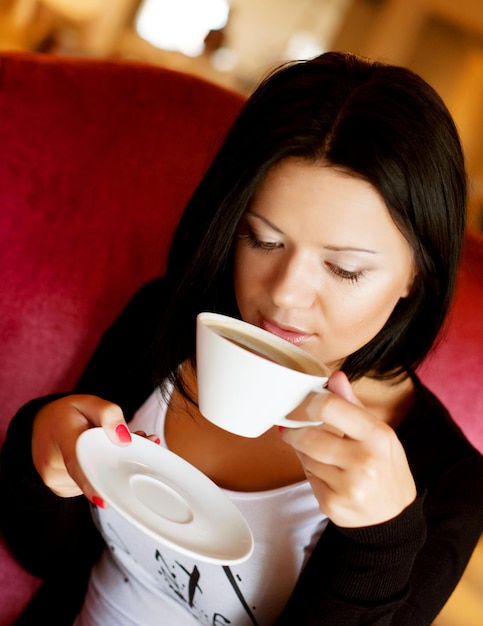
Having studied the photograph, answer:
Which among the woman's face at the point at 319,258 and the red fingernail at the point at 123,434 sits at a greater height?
the woman's face at the point at 319,258

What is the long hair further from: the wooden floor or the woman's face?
the wooden floor

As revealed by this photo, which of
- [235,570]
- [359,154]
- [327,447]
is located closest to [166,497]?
[327,447]

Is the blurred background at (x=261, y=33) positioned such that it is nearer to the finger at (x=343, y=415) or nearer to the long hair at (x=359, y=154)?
the long hair at (x=359, y=154)

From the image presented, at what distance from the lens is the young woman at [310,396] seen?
79 cm

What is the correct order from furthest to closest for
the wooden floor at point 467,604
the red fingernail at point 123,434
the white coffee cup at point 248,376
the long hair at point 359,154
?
1. the wooden floor at point 467,604
2. the long hair at point 359,154
3. the red fingernail at point 123,434
4. the white coffee cup at point 248,376

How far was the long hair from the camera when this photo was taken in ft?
2.81

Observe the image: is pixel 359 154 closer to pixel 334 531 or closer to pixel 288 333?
pixel 288 333

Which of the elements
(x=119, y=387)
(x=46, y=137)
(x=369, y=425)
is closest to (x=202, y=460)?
(x=119, y=387)

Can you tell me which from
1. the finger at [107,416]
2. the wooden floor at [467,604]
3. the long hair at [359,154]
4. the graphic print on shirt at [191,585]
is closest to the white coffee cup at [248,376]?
the finger at [107,416]

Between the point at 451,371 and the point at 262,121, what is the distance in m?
0.60

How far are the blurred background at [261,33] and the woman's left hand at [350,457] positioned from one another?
5356 millimetres

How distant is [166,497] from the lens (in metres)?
0.74

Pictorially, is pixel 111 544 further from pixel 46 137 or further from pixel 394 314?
pixel 46 137

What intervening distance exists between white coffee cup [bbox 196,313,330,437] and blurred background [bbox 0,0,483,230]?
17.3 feet
